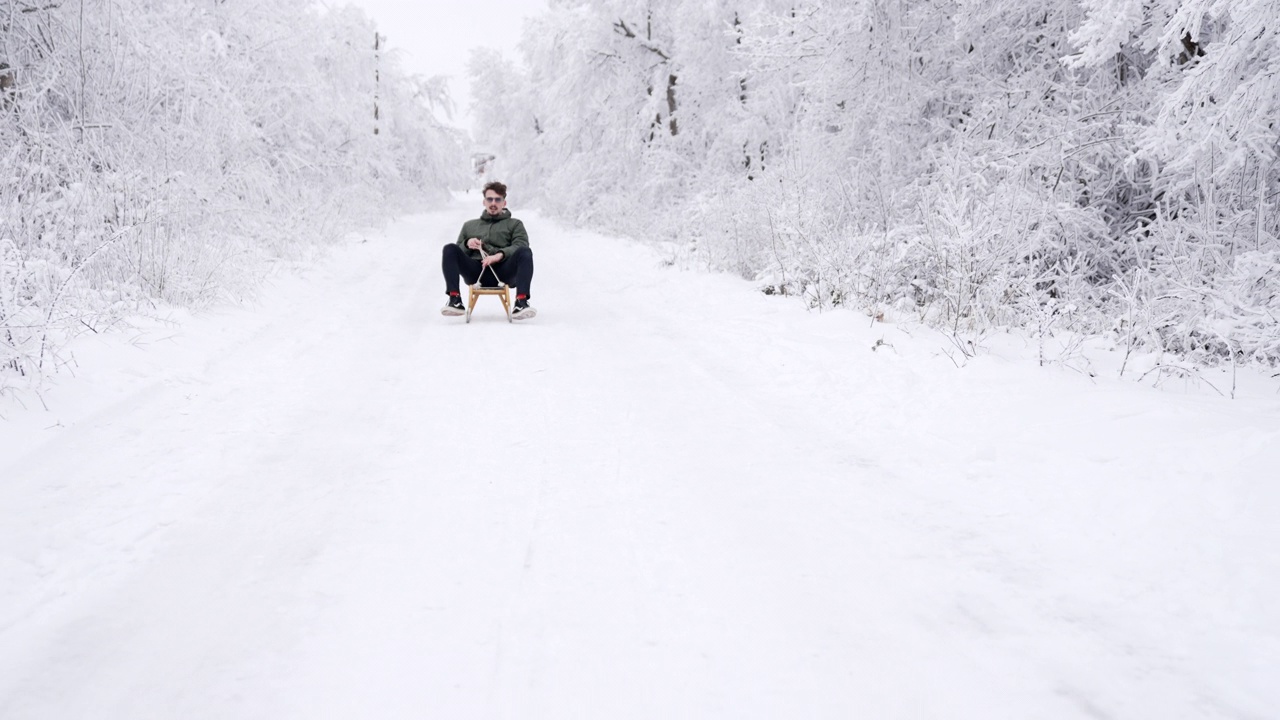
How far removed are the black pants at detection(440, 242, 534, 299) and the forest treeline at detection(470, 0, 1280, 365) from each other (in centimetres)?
277

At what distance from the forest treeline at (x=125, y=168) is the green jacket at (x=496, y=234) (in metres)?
2.27

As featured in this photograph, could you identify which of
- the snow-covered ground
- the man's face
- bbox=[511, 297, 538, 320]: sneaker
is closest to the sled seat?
bbox=[511, 297, 538, 320]: sneaker

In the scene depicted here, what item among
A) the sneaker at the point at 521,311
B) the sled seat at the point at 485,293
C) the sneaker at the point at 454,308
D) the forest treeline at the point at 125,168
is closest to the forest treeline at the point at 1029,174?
the sneaker at the point at 521,311

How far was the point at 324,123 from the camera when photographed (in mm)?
16516

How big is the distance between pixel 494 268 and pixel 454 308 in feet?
2.24

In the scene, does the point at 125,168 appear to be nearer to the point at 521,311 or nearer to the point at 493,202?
the point at 493,202

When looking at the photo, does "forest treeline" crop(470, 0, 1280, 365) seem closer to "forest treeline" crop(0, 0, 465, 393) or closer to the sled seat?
the sled seat

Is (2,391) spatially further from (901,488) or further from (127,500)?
(901,488)

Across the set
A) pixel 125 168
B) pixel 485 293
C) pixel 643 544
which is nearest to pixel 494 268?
pixel 485 293

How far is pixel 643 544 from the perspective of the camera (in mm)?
2477

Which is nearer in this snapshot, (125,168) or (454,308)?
(125,168)

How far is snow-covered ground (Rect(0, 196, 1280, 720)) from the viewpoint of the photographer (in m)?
1.78

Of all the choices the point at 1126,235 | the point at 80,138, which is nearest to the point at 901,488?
the point at 1126,235

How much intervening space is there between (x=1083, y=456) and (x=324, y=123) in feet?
57.0
